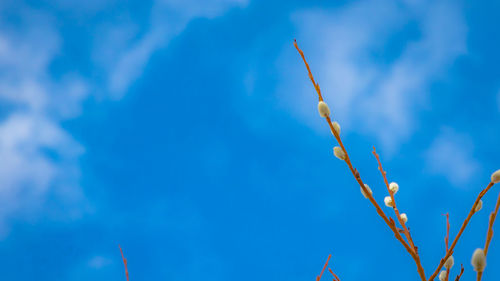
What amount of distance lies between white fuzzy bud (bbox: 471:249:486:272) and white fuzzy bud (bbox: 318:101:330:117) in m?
0.69

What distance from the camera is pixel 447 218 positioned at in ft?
5.41

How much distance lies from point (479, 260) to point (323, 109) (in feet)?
2.41

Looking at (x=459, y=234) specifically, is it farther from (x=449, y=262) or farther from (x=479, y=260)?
(x=449, y=262)

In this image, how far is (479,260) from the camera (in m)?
1.10

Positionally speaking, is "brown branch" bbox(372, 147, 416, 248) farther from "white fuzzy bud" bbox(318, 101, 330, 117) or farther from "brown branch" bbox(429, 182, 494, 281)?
"white fuzzy bud" bbox(318, 101, 330, 117)

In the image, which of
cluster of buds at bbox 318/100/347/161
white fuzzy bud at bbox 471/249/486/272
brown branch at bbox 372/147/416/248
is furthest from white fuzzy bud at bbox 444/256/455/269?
cluster of buds at bbox 318/100/347/161

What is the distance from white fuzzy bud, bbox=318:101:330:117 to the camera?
1.44 m

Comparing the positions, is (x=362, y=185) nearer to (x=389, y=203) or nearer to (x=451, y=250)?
(x=451, y=250)

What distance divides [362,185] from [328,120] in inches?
11.4

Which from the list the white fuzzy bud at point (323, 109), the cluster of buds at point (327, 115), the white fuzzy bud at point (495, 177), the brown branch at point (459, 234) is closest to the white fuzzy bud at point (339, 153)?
Answer: the cluster of buds at point (327, 115)

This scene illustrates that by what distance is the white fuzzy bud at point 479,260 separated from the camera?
3.62ft

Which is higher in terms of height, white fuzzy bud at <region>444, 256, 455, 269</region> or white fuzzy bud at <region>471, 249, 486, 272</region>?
white fuzzy bud at <region>444, 256, 455, 269</region>

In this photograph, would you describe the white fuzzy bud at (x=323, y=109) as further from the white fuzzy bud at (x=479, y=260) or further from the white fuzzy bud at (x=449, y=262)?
the white fuzzy bud at (x=449, y=262)

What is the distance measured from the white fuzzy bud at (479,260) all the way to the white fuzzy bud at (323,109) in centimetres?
69
